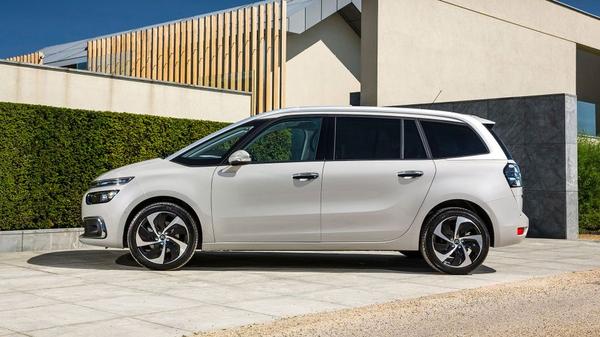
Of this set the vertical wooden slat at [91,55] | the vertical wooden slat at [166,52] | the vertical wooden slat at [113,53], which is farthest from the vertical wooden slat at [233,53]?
the vertical wooden slat at [91,55]

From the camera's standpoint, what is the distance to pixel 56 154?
37.9ft

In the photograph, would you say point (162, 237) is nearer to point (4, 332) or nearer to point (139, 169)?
point (139, 169)

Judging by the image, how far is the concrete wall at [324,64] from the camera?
77.7ft

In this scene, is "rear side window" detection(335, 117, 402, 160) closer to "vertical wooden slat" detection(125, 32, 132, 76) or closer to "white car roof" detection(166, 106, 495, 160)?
"white car roof" detection(166, 106, 495, 160)

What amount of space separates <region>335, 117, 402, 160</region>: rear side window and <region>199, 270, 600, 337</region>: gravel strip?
2.05 meters

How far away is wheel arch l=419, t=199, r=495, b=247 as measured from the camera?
29.4 feet

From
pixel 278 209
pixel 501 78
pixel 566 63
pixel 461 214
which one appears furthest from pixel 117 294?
pixel 566 63

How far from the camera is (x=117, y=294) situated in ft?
23.4

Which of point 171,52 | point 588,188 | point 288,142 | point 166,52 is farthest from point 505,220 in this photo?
point 166,52

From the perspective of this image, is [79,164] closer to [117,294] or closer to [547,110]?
[117,294]

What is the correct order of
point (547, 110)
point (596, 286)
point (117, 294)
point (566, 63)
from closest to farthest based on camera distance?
1. point (117, 294)
2. point (596, 286)
3. point (547, 110)
4. point (566, 63)

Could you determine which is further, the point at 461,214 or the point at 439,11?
the point at 439,11

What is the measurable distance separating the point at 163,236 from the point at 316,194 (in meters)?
Result: 1.77

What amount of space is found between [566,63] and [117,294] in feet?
70.8
